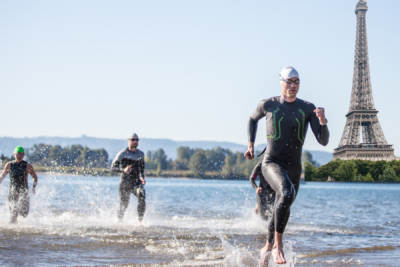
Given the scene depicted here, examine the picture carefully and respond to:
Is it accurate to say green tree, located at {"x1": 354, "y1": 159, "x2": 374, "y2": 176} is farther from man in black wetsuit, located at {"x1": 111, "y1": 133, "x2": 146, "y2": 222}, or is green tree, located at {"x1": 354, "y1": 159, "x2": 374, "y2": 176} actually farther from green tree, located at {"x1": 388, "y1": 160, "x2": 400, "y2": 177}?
man in black wetsuit, located at {"x1": 111, "y1": 133, "x2": 146, "y2": 222}

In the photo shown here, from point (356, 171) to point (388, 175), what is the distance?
5.00 feet

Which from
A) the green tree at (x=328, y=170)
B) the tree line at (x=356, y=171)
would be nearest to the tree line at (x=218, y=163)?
the green tree at (x=328, y=170)

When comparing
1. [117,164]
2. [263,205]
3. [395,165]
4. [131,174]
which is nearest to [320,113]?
[263,205]

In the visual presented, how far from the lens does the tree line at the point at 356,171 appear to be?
19.1 meters

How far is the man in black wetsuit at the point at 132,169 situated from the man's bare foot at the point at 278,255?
21.4 feet

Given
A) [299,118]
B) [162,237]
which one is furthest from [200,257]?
[299,118]

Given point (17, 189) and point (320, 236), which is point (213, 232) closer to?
point (320, 236)

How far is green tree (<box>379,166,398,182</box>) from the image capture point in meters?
20.4

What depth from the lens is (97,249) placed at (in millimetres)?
8469

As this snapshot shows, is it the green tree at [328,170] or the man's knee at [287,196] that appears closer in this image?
the man's knee at [287,196]

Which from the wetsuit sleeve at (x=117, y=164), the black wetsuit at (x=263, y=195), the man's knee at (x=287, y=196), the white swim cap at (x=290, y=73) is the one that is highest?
the white swim cap at (x=290, y=73)

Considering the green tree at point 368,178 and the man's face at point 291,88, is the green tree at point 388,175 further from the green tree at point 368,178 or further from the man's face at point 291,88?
the man's face at point 291,88

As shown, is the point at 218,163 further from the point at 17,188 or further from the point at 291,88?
the point at 291,88

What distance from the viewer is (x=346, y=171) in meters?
21.0
